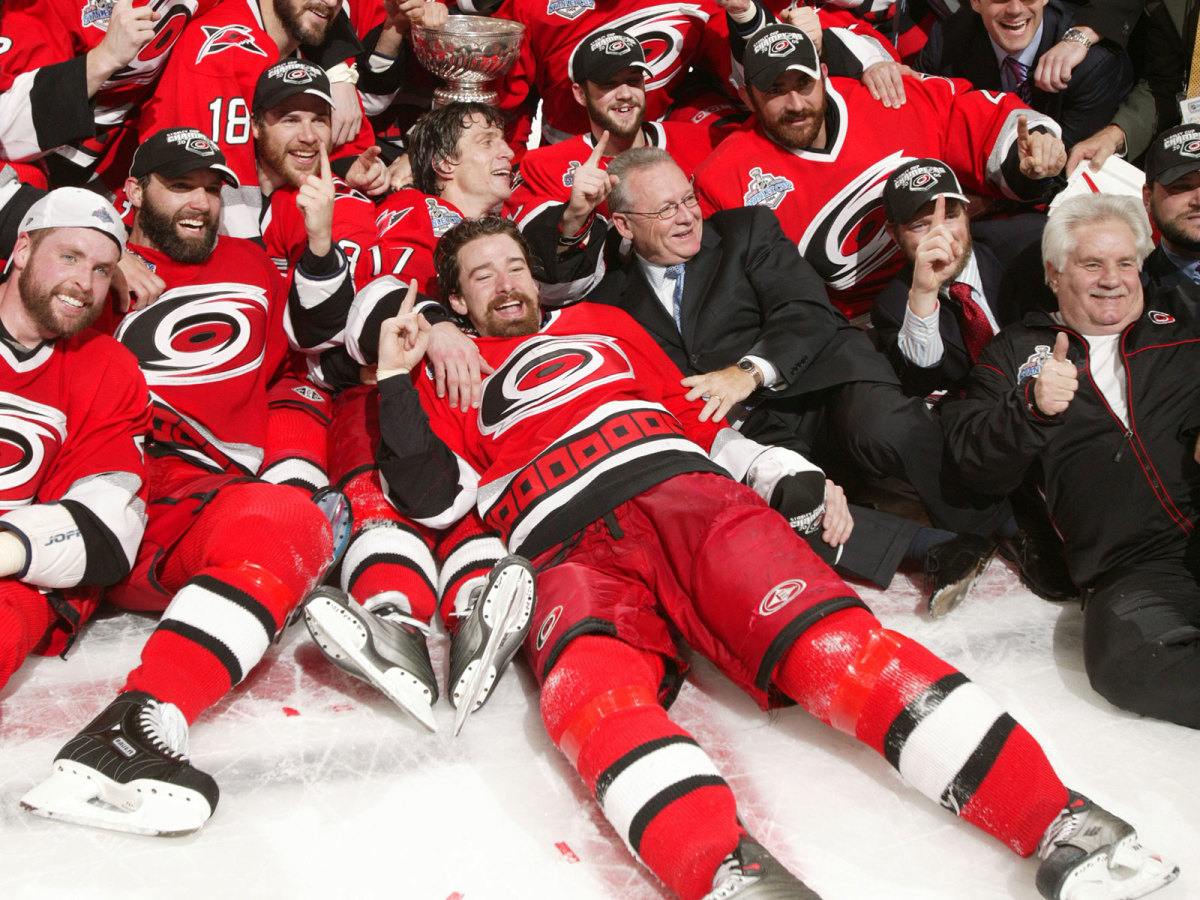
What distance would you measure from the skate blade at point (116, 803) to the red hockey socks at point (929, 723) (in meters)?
1.00

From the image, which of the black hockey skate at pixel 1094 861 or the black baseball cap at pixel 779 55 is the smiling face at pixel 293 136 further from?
the black hockey skate at pixel 1094 861

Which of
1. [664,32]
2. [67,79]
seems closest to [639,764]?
[67,79]

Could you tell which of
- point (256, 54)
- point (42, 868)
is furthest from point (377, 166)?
point (42, 868)

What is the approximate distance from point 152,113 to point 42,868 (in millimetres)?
2230

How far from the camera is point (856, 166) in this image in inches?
115

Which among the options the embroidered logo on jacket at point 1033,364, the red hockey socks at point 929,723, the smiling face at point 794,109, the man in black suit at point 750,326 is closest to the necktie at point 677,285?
the man in black suit at point 750,326

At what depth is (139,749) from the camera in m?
1.63

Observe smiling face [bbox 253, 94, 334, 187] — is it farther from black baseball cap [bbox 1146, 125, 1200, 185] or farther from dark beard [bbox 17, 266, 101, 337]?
black baseball cap [bbox 1146, 125, 1200, 185]

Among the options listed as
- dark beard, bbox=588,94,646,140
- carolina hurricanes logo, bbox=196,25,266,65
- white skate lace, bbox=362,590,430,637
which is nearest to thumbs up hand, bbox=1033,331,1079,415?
white skate lace, bbox=362,590,430,637

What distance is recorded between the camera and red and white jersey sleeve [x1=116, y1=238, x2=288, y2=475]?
2383 mm

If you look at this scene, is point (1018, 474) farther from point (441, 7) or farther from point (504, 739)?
point (441, 7)

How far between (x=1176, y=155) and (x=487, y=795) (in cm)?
213

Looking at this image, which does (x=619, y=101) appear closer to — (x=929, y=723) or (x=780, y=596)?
(x=780, y=596)

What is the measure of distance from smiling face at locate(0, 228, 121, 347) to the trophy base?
1.55 m
